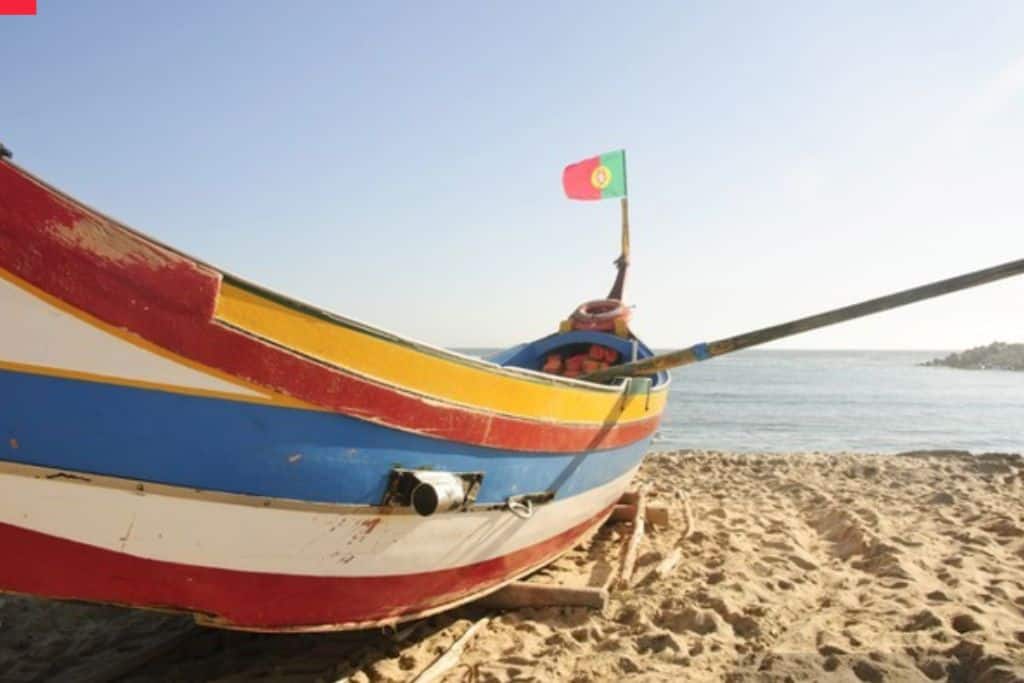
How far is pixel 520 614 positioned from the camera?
13.4 feet

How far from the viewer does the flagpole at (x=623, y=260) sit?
933cm

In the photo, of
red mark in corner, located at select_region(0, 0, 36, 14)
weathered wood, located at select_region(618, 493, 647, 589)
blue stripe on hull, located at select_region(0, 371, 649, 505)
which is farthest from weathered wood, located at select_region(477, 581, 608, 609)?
red mark in corner, located at select_region(0, 0, 36, 14)

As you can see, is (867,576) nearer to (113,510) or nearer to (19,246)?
(113,510)

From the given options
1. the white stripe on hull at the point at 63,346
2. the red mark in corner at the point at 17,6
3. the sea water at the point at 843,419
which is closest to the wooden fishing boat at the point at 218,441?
the white stripe on hull at the point at 63,346

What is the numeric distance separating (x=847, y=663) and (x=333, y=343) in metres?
2.99

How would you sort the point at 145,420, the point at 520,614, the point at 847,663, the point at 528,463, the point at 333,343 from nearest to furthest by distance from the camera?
1. the point at 145,420
2. the point at 333,343
3. the point at 847,663
4. the point at 528,463
5. the point at 520,614

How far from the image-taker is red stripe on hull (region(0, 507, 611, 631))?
2.33 metres

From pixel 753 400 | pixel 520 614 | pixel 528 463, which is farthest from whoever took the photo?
pixel 753 400

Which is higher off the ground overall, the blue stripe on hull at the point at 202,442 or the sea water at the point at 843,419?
the blue stripe on hull at the point at 202,442

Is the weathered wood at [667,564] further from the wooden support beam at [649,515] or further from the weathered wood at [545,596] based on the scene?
the wooden support beam at [649,515]

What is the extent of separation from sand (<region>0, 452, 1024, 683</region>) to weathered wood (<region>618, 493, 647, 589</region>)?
9 centimetres

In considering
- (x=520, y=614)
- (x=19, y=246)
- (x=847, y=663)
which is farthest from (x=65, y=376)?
(x=847, y=663)

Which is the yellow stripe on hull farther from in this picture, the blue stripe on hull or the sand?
the sand

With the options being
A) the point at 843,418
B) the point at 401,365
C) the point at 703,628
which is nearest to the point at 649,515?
the point at 703,628
